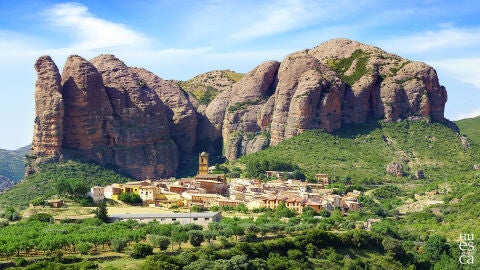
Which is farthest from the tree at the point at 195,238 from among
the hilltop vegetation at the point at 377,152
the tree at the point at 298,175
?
the hilltop vegetation at the point at 377,152

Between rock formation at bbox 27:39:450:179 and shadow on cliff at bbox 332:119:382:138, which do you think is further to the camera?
shadow on cliff at bbox 332:119:382:138

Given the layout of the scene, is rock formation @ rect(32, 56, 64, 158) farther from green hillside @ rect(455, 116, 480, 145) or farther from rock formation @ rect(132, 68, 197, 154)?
green hillside @ rect(455, 116, 480, 145)

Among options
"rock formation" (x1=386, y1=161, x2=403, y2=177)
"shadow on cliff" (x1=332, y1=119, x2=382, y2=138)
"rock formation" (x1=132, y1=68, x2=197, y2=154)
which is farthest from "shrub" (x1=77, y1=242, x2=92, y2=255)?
"rock formation" (x1=132, y1=68, x2=197, y2=154)

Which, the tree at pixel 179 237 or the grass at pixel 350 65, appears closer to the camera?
the tree at pixel 179 237

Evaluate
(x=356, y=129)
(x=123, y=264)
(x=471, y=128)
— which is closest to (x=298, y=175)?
(x=356, y=129)

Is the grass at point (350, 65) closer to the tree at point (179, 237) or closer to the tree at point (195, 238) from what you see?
the tree at point (195, 238)

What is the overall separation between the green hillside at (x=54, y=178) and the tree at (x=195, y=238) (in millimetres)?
50472

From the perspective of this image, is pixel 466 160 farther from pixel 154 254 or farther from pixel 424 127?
pixel 154 254

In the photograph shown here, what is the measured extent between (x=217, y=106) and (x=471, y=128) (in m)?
59.0

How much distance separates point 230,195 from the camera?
10894cm

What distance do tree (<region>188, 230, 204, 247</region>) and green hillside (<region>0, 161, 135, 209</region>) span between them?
5047cm

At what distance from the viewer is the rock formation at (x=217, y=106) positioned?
451ft

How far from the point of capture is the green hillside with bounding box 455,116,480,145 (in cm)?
16423

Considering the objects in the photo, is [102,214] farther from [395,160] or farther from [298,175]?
[395,160]
